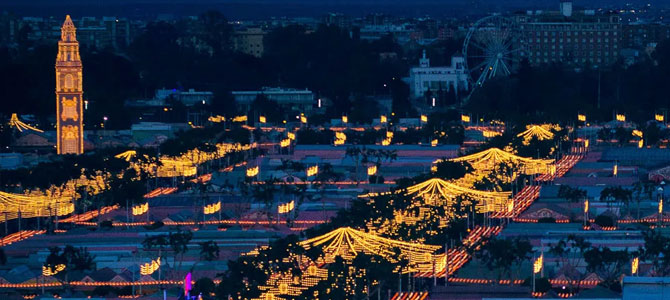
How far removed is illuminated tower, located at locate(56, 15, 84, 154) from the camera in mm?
55969

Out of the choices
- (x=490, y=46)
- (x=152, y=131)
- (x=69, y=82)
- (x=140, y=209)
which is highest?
(x=69, y=82)

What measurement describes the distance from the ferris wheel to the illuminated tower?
29.8 m

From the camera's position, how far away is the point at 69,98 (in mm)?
55938

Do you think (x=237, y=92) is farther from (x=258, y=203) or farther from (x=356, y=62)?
(x=258, y=203)

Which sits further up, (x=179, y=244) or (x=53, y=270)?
(x=179, y=244)

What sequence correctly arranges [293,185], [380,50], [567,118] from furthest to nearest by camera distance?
[380,50] < [567,118] < [293,185]

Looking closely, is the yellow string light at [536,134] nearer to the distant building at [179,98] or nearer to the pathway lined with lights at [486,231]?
the pathway lined with lights at [486,231]

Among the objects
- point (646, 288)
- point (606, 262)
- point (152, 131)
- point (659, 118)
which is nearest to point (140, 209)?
point (606, 262)

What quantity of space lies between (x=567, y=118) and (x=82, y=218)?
26421 millimetres

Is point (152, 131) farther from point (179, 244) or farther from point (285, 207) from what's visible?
point (179, 244)

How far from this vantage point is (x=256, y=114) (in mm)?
73000

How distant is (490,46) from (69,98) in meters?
32.1

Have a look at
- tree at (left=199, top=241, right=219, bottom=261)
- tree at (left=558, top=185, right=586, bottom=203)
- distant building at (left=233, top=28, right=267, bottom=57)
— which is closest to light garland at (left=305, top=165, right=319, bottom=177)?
tree at (left=558, top=185, right=586, bottom=203)

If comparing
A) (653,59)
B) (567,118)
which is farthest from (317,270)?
(653,59)
